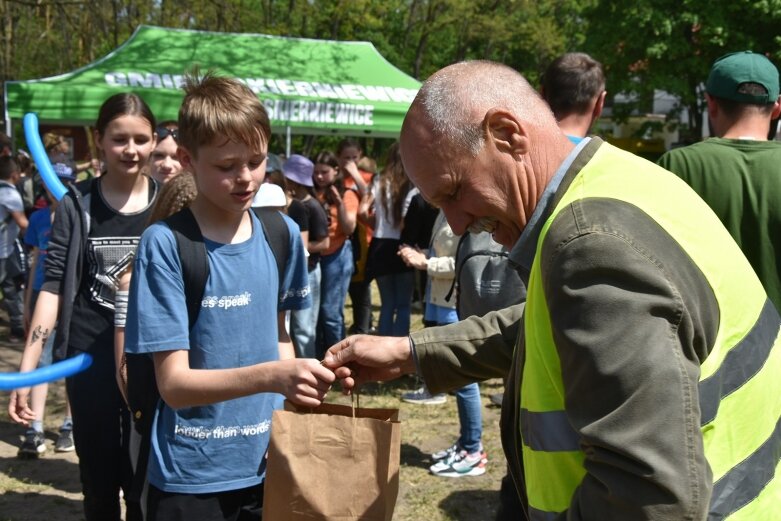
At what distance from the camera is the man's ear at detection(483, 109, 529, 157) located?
1.37 meters

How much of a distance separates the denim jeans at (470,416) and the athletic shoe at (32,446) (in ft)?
8.91

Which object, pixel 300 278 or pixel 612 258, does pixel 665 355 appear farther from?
pixel 300 278

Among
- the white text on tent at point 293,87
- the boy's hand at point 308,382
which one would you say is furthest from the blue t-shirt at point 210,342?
the white text on tent at point 293,87

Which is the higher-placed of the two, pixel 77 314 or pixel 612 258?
pixel 612 258

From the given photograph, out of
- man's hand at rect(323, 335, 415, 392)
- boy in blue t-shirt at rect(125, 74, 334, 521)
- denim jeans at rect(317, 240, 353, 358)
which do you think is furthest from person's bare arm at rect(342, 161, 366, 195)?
man's hand at rect(323, 335, 415, 392)

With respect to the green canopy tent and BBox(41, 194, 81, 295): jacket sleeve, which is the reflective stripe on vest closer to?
BBox(41, 194, 81, 295): jacket sleeve

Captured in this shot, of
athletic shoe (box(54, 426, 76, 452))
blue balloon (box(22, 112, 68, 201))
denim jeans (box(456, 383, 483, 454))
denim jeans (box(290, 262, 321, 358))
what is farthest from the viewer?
denim jeans (box(290, 262, 321, 358))

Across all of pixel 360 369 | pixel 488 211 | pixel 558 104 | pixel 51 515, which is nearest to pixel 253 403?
pixel 360 369

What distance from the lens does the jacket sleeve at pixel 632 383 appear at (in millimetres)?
1086

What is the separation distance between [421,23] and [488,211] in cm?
2833

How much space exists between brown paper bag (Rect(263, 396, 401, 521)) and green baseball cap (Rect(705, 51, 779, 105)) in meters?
2.14

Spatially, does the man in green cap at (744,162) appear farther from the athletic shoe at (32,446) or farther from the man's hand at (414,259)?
the athletic shoe at (32,446)

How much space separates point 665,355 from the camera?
1088mm

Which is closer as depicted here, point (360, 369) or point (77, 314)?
point (360, 369)
